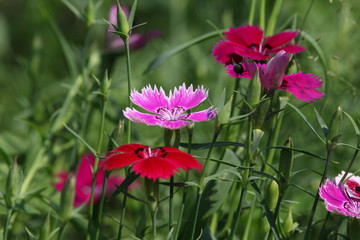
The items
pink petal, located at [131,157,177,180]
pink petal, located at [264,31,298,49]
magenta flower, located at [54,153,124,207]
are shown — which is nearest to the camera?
pink petal, located at [131,157,177,180]

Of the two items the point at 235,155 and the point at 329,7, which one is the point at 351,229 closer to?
the point at 235,155

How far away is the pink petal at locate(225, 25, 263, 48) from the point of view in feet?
3.00

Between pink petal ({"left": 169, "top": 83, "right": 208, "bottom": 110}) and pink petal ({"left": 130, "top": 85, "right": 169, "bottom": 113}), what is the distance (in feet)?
0.03

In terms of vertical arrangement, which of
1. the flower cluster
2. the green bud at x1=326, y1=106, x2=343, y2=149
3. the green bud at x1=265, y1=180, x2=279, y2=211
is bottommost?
the green bud at x1=265, y1=180, x2=279, y2=211

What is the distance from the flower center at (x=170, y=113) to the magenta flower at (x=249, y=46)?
12cm

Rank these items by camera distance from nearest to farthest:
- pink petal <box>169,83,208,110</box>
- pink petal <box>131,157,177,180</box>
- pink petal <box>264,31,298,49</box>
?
pink petal <box>131,157,177,180</box> → pink petal <box>169,83,208,110</box> → pink petal <box>264,31,298,49</box>

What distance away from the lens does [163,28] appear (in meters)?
2.38

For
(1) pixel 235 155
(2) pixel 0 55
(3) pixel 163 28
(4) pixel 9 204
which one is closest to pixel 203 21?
(3) pixel 163 28

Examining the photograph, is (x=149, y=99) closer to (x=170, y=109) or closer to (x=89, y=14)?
(x=170, y=109)

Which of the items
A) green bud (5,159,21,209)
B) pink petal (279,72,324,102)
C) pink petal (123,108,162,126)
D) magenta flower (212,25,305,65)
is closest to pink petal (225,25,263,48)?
magenta flower (212,25,305,65)

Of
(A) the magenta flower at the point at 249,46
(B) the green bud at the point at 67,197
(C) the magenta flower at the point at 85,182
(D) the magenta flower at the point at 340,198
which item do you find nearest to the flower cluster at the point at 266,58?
(A) the magenta flower at the point at 249,46

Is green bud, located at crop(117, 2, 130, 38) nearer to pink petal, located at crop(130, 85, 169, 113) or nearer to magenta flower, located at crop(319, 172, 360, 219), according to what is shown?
pink petal, located at crop(130, 85, 169, 113)

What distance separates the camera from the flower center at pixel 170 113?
74 centimetres

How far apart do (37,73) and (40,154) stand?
0.83 feet
